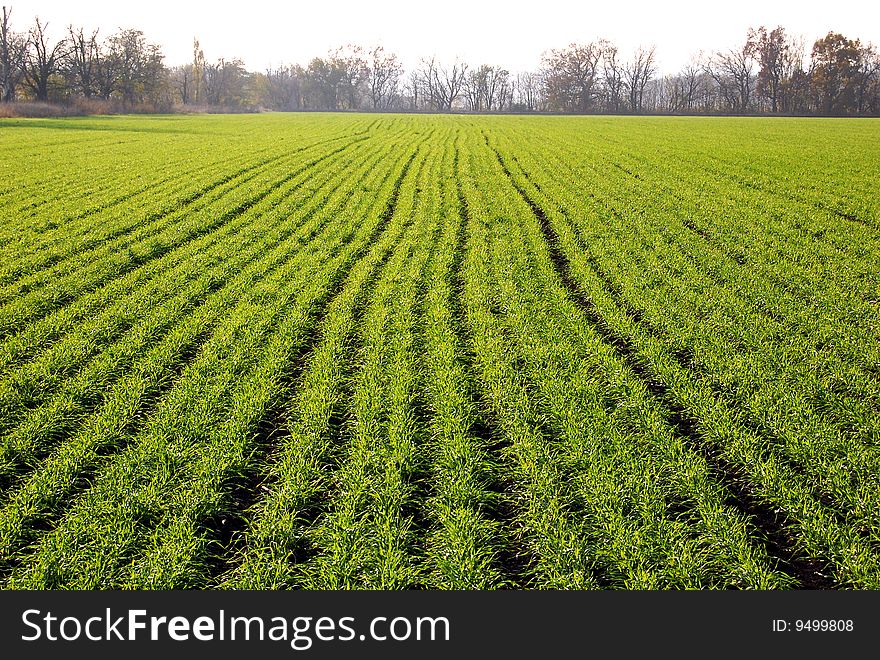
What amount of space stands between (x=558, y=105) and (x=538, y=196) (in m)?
107

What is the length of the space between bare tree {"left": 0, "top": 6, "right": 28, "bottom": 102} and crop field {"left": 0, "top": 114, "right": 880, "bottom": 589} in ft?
221

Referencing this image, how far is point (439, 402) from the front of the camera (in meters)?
6.55

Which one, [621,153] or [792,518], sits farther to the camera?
[621,153]

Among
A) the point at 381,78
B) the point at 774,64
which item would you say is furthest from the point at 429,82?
the point at 774,64

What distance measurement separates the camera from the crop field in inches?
175

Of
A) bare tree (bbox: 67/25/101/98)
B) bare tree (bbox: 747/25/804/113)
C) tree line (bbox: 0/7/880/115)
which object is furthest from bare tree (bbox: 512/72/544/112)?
bare tree (bbox: 67/25/101/98)

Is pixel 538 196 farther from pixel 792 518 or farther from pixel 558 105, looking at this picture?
pixel 558 105

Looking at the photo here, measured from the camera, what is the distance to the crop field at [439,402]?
4453 millimetres

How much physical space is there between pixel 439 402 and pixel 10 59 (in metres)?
82.4

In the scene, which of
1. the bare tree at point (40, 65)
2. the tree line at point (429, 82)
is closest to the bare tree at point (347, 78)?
the tree line at point (429, 82)

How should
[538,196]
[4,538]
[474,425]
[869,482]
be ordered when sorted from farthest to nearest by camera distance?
[538,196] → [474,425] → [869,482] → [4,538]

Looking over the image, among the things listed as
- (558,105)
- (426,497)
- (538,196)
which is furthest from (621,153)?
(558,105)

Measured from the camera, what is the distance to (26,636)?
382 cm

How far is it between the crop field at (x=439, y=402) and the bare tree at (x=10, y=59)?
67.2 m
